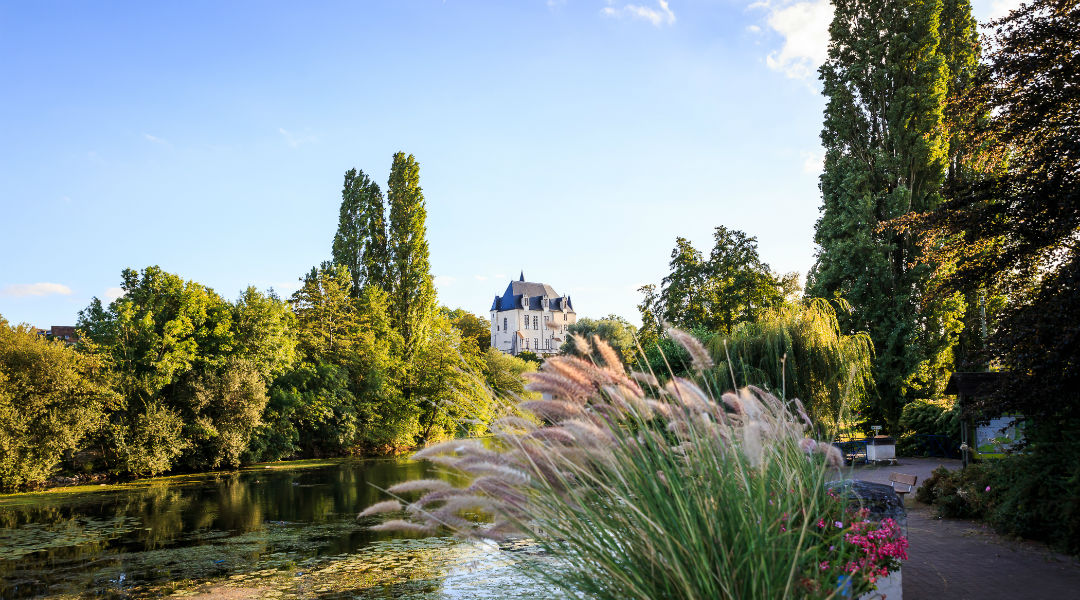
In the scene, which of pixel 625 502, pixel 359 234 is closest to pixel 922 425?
pixel 625 502

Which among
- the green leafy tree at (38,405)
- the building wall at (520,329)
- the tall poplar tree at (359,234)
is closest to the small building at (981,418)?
the green leafy tree at (38,405)

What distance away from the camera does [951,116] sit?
9.93 metres

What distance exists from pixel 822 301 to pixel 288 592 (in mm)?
15438

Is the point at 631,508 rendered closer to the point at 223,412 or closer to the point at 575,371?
the point at 575,371

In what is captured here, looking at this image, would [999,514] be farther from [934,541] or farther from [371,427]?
[371,427]

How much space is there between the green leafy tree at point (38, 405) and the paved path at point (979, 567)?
21205 millimetres

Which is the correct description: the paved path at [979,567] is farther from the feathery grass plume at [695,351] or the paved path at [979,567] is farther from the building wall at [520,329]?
the building wall at [520,329]

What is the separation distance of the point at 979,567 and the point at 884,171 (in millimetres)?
17646

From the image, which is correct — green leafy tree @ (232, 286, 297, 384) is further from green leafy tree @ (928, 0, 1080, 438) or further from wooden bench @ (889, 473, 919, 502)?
green leafy tree @ (928, 0, 1080, 438)

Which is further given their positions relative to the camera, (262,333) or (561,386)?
(262,333)

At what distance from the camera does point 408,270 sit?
3588cm

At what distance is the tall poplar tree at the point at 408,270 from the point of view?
35875 mm

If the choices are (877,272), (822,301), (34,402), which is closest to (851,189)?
(877,272)

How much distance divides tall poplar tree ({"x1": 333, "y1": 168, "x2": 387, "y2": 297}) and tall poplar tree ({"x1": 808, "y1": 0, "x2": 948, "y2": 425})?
22668 mm
